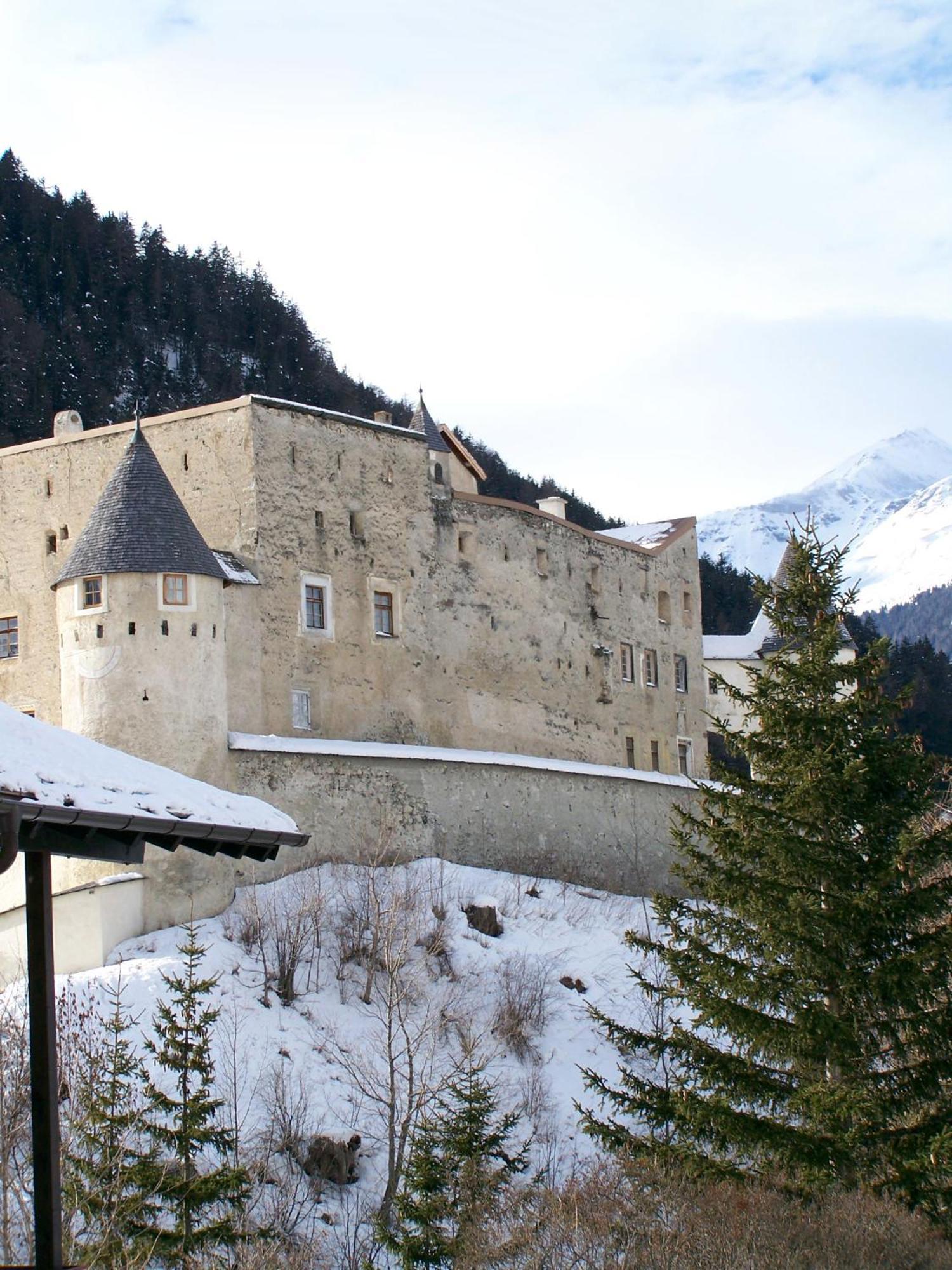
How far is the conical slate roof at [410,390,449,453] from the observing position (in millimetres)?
45906

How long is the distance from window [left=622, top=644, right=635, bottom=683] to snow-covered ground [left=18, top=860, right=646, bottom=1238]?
1132 centimetres

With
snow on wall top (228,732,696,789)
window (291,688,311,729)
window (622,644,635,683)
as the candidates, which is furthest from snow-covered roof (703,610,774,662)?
window (291,688,311,729)

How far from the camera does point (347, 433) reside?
41250mm

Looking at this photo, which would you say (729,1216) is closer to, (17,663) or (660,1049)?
(660,1049)

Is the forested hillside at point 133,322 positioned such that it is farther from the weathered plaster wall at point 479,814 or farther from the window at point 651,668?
the weathered plaster wall at point 479,814

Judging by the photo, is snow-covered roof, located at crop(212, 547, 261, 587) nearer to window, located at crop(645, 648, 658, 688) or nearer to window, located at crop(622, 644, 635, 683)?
window, located at crop(622, 644, 635, 683)

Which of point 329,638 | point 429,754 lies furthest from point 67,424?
point 429,754

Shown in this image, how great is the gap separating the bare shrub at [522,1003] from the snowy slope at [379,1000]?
0.18ft

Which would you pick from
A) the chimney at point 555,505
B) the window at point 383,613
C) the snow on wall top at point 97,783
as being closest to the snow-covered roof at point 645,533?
the chimney at point 555,505

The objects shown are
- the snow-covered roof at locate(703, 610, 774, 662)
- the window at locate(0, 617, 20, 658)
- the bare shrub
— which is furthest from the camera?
the snow-covered roof at locate(703, 610, 774, 662)

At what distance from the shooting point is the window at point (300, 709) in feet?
127

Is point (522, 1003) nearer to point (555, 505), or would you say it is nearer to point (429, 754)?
point (429, 754)

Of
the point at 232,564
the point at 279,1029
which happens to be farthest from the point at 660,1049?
the point at 232,564

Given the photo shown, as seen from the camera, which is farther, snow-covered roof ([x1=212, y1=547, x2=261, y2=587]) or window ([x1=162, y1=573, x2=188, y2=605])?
snow-covered roof ([x1=212, y1=547, x2=261, y2=587])
